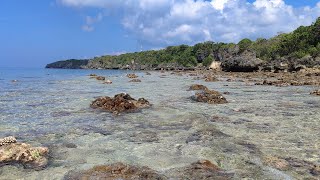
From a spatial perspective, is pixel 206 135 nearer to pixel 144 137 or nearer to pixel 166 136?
pixel 166 136

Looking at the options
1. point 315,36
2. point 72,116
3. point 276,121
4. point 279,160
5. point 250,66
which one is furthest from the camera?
point 315,36

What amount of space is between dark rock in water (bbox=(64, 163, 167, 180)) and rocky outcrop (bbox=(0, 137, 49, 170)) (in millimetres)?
1308

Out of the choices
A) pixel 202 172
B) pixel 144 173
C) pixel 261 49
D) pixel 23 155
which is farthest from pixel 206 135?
pixel 261 49

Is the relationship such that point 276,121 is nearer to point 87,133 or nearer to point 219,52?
point 87,133

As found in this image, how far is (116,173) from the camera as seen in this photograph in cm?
813

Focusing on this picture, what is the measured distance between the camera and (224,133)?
12.8m

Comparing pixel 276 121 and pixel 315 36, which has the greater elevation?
pixel 315 36

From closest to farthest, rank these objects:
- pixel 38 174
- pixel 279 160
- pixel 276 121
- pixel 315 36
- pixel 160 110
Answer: pixel 38 174, pixel 279 160, pixel 276 121, pixel 160 110, pixel 315 36

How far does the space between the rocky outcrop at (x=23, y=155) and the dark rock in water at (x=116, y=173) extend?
1308 mm

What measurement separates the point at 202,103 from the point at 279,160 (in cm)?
1239

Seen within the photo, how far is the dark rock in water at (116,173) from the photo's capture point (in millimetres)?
7922

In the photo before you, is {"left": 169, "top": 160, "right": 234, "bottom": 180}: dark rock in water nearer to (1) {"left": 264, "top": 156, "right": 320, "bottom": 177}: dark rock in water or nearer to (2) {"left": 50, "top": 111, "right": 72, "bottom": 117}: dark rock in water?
(1) {"left": 264, "top": 156, "right": 320, "bottom": 177}: dark rock in water

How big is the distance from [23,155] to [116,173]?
116 inches

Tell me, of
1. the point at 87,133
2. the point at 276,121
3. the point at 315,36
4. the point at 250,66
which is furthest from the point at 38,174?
the point at 315,36
